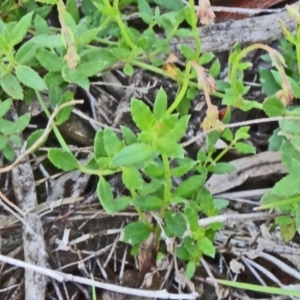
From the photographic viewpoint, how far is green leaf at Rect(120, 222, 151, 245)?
1.02 m

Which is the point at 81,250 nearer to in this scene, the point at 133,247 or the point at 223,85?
the point at 133,247

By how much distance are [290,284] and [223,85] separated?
0.44 meters

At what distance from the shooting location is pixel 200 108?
117 cm

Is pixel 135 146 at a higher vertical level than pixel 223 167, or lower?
higher

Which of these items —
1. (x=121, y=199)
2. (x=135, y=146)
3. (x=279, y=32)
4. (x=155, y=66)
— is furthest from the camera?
(x=279, y=32)

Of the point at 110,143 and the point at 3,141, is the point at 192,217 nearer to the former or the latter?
the point at 110,143

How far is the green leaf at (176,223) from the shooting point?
99cm

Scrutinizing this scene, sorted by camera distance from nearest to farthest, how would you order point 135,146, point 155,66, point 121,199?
point 135,146, point 121,199, point 155,66

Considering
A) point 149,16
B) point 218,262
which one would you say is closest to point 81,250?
point 218,262

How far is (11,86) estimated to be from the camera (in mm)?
1008

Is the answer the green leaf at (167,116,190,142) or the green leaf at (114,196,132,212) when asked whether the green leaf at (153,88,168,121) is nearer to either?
the green leaf at (167,116,190,142)

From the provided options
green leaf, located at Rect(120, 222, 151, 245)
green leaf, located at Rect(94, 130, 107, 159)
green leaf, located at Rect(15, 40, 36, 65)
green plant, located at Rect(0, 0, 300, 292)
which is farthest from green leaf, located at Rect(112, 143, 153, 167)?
green leaf, located at Rect(15, 40, 36, 65)

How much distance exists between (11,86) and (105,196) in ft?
0.91

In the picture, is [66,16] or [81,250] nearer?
[66,16]
